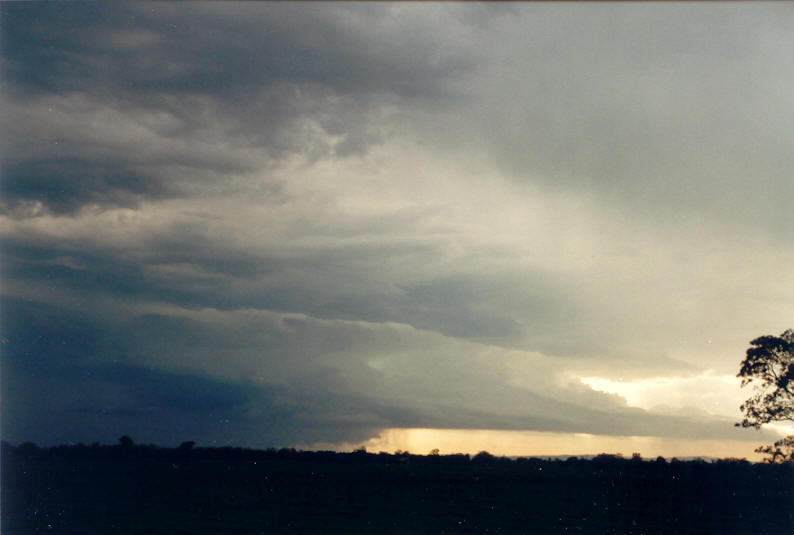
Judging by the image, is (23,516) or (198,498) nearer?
(23,516)

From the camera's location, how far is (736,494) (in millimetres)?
41562

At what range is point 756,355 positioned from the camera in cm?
4962

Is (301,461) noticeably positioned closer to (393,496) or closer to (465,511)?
(393,496)

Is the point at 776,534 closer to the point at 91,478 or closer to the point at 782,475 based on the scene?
the point at 782,475

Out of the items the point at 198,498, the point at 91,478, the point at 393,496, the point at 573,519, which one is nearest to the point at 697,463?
the point at 573,519

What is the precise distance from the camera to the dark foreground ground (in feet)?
112

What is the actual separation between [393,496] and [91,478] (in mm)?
21207

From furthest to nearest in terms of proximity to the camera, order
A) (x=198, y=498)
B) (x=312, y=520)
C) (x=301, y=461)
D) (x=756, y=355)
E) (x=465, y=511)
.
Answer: (x=301, y=461) → (x=756, y=355) → (x=198, y=498) → (x=465, y=511) → (x=312, y=520)

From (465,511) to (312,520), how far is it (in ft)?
28.3

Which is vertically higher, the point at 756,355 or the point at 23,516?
the point at 756,355

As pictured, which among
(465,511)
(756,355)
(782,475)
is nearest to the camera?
(465,511)

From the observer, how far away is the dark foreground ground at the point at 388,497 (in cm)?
3419

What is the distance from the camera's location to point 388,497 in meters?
42.3

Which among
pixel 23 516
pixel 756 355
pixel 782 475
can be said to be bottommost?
pixel 23 516
